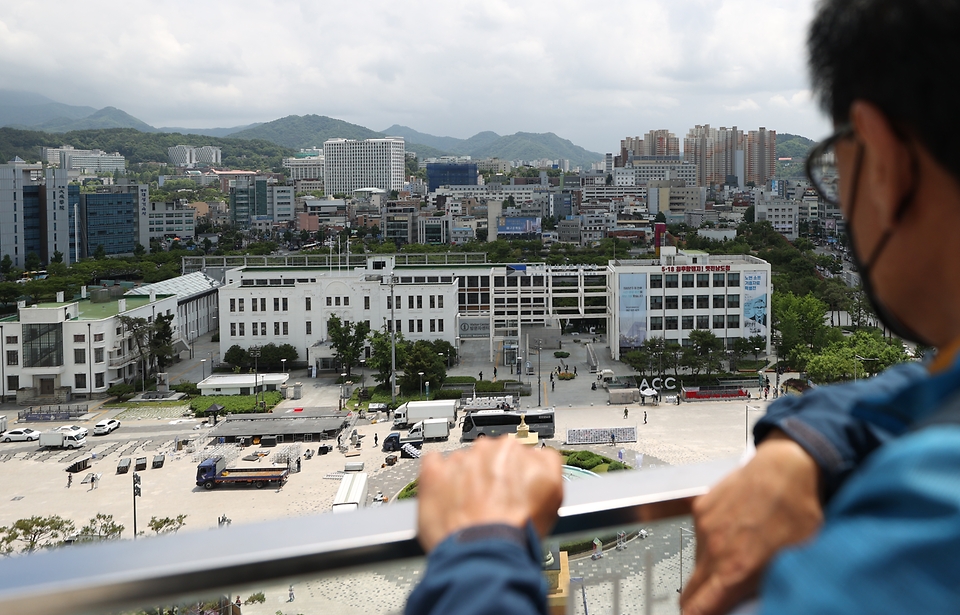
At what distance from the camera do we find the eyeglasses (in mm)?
283

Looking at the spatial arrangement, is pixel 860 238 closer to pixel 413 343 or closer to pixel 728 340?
pixel 413 343

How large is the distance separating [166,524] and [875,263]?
5730 mm

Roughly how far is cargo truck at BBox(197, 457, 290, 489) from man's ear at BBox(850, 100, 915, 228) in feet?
22.1

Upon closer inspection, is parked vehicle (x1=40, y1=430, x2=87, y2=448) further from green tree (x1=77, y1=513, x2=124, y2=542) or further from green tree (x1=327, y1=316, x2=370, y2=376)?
green tree (x1=327, y1=316, x2=370, y2=376)

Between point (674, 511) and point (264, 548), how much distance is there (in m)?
0.20

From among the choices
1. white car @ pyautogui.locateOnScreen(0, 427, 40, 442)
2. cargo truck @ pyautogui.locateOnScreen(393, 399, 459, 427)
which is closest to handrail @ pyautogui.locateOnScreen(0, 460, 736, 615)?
cargo truck @ pyautogui.locateOnScreen(393, 399, 459, 427)

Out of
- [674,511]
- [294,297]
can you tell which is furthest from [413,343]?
[674,511]

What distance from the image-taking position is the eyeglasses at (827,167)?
28 cm

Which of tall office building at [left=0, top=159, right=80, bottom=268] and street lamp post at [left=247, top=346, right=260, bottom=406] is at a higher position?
tall office building at [left=0, top=159, right=80, bottom=268]

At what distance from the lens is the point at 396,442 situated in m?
7.60

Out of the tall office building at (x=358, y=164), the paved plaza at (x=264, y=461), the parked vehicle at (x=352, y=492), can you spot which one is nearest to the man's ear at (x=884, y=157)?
the paved plaza at (x=264, y=461)

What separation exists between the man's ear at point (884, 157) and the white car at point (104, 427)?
28.7ft

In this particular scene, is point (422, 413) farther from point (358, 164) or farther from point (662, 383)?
point (358, 164)

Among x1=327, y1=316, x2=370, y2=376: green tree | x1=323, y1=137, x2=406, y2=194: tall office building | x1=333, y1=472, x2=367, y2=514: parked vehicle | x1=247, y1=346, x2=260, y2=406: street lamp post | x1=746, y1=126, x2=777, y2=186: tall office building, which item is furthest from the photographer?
x1=323, y1=137, x2=406, y2=194: tall office building
